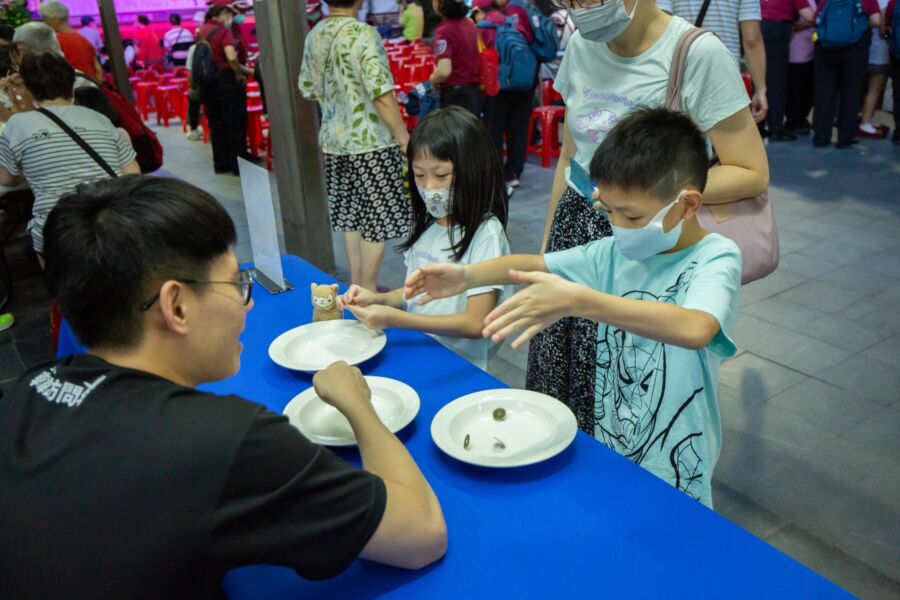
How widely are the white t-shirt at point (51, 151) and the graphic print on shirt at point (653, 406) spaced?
2.61 m

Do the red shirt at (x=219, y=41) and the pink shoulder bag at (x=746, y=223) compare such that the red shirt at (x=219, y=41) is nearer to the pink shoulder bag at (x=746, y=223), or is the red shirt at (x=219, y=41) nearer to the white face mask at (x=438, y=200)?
the white face mask at (x=438, y=200)

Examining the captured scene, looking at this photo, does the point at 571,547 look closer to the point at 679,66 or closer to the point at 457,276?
the point at 457,276

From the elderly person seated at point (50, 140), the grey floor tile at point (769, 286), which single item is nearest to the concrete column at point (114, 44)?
the elderly person seated at point (50, 140)

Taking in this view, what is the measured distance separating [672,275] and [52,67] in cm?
301

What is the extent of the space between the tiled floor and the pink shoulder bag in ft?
3.20

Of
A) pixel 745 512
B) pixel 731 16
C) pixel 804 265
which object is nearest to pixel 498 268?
pixel 745 512

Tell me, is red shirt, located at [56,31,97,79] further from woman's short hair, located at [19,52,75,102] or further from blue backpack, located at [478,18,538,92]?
blue backpack, located at [478,18,538,92]

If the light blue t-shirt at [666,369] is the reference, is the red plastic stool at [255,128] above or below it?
below

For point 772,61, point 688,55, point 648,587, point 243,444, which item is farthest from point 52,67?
point 772,61

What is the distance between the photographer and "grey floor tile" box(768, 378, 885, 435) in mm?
2885

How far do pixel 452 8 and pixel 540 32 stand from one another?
1.05m

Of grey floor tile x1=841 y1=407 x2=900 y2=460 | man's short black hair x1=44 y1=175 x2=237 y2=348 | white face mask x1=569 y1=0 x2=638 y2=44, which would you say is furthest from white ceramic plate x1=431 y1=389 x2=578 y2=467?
grey floor tile x1=841 y1=407 x2=900 y2=460

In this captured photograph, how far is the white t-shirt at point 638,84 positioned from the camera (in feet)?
5.65

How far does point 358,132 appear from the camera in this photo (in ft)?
12.4
